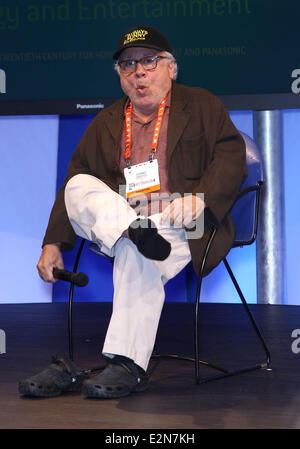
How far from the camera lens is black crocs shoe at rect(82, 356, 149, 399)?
80.4 inches

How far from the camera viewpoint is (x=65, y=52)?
4887mm

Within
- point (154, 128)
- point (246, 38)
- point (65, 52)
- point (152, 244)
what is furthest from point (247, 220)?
point (65, 52)

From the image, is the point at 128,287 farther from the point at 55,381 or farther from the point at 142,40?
the point at 142,40

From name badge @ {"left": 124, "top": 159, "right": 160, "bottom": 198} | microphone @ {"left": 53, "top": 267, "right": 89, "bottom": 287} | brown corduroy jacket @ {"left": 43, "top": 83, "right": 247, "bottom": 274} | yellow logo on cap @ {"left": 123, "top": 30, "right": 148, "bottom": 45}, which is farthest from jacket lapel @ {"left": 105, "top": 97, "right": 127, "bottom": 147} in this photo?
microphone @ {"left": 53, "top": 267, "right": 89, "bottom": 287}

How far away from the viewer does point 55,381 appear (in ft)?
6.89

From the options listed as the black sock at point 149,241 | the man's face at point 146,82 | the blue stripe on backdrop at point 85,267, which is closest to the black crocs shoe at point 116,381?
the black sock at point 149,241

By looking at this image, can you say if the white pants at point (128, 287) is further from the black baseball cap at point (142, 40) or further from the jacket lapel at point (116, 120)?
the black baseball cap at point (142, 40)

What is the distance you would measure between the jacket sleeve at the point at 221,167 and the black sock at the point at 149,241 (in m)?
0.40

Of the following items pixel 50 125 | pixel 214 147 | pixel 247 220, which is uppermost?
pixel 50 125

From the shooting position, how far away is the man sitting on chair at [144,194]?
2.10 m

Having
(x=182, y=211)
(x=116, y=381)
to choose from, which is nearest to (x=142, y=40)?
(x=182, y=211)

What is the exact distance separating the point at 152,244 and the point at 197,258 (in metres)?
0.38
